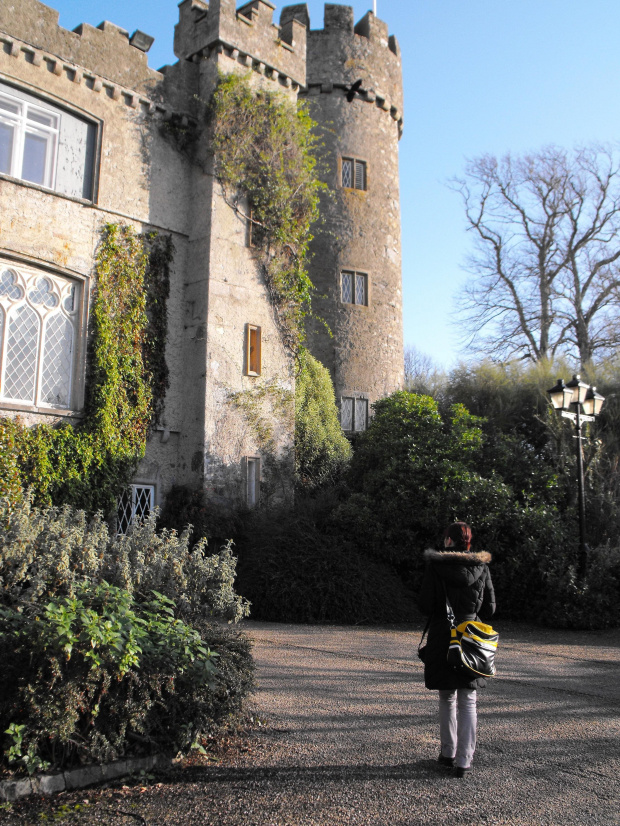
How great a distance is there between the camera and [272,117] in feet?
50.1

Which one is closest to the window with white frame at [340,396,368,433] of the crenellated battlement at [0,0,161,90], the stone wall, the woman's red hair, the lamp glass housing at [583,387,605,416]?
the stone wall

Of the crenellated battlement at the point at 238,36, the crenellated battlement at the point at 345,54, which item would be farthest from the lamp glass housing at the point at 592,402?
the crenellated battlement at the point at 345,54

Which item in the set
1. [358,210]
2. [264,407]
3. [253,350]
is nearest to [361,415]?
[264,407]

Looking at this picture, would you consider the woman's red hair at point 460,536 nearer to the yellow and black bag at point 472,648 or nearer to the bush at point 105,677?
the yellow and black bag at point 472,648

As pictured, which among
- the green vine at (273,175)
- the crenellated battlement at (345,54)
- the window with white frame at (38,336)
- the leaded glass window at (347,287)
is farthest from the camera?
the crenellated battlement at (345,54)

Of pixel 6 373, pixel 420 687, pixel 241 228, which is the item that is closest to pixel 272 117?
pixel 241 228

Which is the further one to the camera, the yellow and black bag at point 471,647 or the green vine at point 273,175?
the green vine at point 273,175

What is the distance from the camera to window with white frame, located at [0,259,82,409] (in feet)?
39.4

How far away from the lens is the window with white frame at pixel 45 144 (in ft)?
40.6

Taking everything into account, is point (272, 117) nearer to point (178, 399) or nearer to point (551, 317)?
point (178, 399)

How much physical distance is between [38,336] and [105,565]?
6232mm

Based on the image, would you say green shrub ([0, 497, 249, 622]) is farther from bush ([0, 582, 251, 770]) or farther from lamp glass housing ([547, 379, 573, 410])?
lamp glass housing ([547, 379, 573, 410])

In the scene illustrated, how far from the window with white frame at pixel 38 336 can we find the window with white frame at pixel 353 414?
26.3ft

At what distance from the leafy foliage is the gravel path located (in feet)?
26.4
